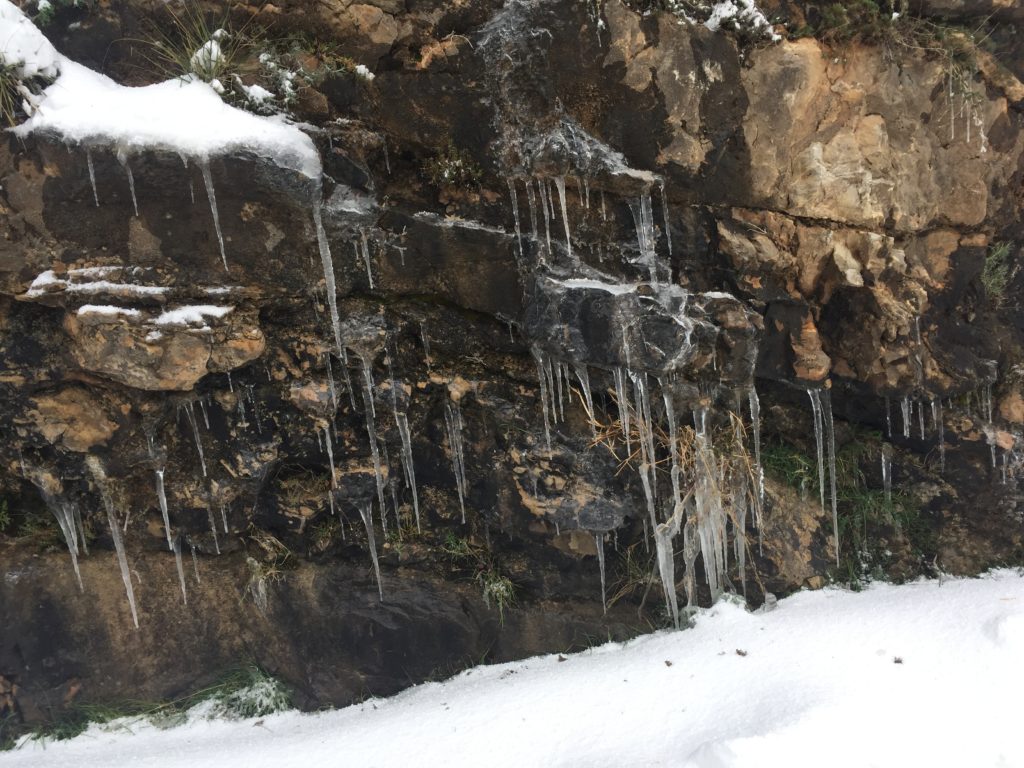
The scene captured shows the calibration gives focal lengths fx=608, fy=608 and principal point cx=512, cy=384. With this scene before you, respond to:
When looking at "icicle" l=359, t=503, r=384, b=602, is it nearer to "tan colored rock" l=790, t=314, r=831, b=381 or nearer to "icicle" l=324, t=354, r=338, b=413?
"icicle" l=324, t=354, r=338, b=413

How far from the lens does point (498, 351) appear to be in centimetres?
416

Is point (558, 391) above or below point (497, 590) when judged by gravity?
above

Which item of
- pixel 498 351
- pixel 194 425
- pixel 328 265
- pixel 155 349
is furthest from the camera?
pixel 498 351

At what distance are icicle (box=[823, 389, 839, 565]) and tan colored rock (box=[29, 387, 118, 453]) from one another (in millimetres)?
4757

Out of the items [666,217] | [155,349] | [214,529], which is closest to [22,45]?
[155,349]

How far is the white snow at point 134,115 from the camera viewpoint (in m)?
3.26

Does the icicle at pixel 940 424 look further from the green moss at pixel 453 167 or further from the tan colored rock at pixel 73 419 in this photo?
the tan colored rock at pixel 73 419

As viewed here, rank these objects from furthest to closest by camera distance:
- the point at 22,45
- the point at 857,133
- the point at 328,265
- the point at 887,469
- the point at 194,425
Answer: the point at 887,469
the point at 857,133
the point at 194,425
the point at 328,265
the point at 22,45

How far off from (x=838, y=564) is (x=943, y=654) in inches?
40.2

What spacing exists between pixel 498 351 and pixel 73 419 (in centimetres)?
266

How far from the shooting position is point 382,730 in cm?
380

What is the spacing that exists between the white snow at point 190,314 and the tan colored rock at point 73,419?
30.6 inches

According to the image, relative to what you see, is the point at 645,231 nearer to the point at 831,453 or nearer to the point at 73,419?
the point at 831,453

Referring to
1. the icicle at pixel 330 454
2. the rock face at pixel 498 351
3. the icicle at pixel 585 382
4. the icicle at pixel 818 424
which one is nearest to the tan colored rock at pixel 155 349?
the rock face at pixel 498 351
